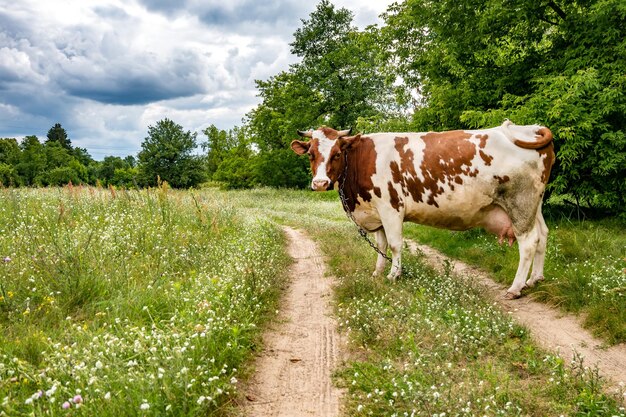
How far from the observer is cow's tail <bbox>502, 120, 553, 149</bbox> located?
6.49 m

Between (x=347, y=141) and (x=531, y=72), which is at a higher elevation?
(x=531, y=72)

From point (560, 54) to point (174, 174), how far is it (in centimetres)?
5355

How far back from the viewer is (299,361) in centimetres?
489

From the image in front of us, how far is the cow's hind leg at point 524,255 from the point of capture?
22.2 feet

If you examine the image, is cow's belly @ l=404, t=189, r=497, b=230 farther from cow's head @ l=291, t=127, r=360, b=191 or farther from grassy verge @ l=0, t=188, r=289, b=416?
grassy verge @ l=0, t=188, r=289, b=416

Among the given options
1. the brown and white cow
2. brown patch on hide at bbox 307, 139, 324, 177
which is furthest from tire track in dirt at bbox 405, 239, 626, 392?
brown patch on hide at bbox 307, 139, 324, 177

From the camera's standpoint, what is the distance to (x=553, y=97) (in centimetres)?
956

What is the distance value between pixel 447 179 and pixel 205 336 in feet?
15.8

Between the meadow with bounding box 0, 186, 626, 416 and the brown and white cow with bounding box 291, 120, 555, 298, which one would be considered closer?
the meadow with bounding box 0, 186, 626, 416

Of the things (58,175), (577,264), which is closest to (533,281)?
(577,264)

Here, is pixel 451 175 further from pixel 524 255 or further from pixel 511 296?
pixel 511 296

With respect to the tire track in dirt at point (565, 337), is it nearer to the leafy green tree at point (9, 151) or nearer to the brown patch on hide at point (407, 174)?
the brown patch on hide at point (407, 174)

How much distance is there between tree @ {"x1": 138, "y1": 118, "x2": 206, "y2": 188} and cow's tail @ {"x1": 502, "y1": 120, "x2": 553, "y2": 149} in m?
53.7

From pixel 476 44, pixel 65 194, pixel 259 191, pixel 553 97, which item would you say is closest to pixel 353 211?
pixel 553 97
